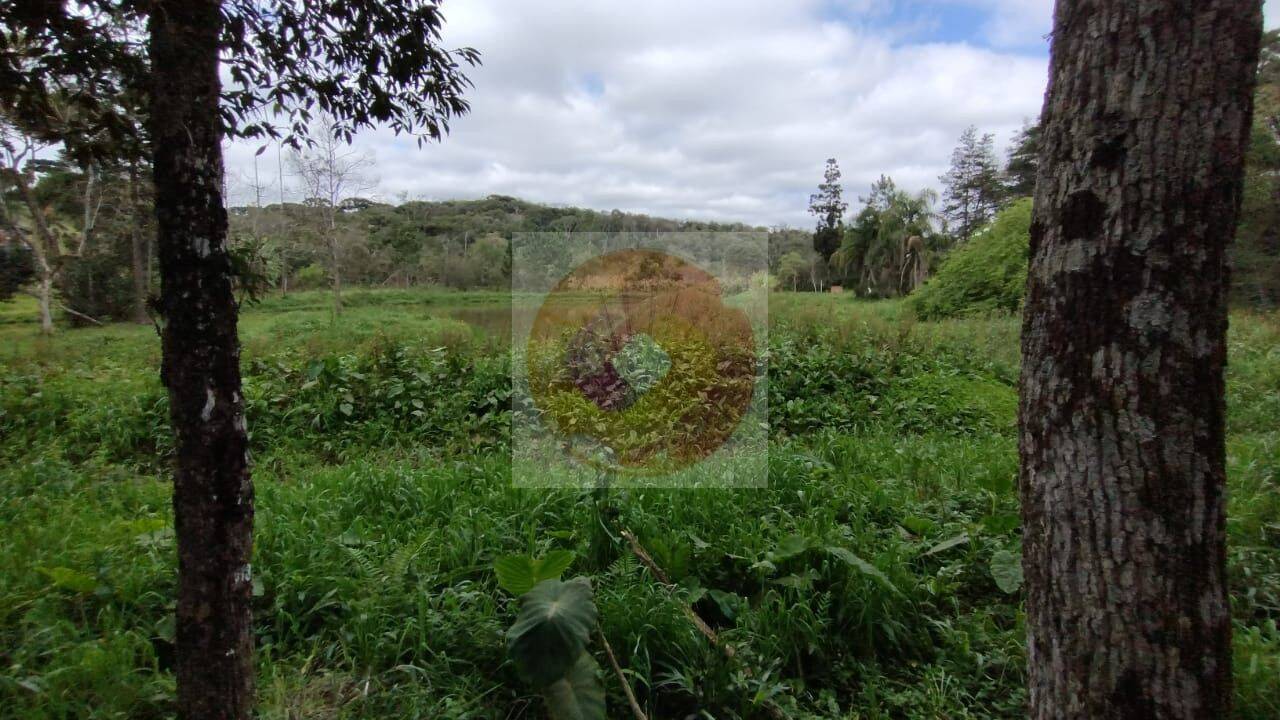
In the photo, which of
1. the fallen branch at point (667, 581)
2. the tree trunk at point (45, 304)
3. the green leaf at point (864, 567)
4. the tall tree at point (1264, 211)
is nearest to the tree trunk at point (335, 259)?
the tree trunk at point (45, 304)

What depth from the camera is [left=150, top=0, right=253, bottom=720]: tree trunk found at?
1.45m

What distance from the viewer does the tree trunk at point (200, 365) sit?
145 cm

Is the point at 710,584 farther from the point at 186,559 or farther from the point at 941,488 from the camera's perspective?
the point at 186,559

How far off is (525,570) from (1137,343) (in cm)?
192

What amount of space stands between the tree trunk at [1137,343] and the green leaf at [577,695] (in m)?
1.30

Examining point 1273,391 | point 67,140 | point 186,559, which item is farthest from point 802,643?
point 1273,391

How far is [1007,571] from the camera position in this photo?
2660 millimetres

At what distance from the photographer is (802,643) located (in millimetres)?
2426

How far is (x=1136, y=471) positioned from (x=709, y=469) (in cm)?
267

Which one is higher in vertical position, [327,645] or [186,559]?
[186,559]

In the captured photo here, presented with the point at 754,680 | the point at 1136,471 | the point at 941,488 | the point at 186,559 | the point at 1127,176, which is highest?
the point at 1127,176

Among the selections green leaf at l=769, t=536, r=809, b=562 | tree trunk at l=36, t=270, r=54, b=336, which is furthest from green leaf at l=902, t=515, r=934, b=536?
tree trunk at l=36, t=270, r=54, b=336

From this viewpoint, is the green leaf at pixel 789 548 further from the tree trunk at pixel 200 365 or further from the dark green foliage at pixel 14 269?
the dark green foliage at pixel 14 269
